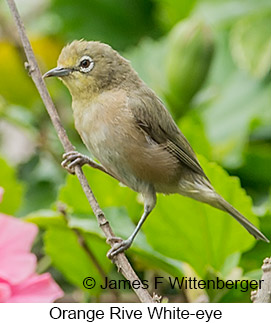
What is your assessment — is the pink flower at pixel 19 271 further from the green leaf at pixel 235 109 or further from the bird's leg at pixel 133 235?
the green leaf at pixel 235 109

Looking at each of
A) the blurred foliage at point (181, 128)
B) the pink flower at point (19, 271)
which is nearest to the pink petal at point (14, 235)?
the pink flower at point (19, 271)

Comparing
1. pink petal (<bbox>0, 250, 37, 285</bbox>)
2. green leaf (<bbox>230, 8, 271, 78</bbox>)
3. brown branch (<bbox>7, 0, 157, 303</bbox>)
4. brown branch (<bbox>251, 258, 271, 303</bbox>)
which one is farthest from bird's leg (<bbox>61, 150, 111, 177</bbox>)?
green leaf (<bbox>230, 8, 271, 78</bbox>)

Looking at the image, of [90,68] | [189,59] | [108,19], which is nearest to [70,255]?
[90,68]

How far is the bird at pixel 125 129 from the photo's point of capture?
1367 mm

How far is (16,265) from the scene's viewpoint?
104 cm

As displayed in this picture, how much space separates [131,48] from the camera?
2119mm

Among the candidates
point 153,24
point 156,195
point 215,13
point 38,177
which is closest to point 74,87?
point 156,195

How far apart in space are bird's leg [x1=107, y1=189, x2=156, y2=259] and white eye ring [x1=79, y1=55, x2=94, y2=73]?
27 cm

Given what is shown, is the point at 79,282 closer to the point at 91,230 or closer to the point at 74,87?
the point at 91,230

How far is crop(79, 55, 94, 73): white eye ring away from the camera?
4.50 ft

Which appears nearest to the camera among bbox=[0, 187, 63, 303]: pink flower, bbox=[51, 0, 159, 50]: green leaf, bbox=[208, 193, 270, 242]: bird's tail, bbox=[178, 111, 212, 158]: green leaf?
bbox=[0, 187, 63, 303]: pink flower

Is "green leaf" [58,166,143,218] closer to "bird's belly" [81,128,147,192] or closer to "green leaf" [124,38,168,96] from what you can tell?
"bird's belly" [81,128,147,192]

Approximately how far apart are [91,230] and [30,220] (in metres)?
0.13
